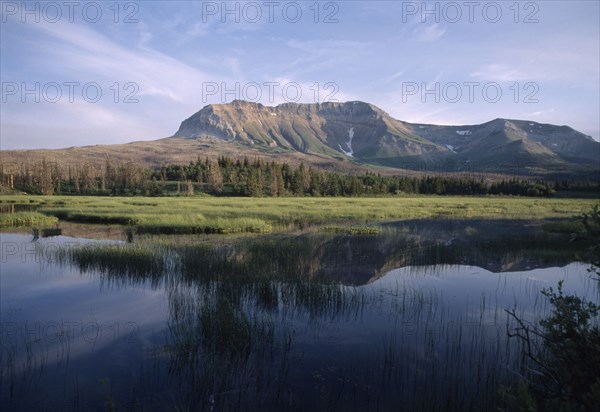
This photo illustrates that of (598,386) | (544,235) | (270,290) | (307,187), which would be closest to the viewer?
(598,386)

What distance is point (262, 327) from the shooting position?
11750 mm

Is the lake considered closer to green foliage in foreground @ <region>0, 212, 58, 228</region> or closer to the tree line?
green foliage in foreground @ <region>0, 212, 58, 228</region>

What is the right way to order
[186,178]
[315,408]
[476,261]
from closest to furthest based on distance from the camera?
[315,408]
[476,261]
[186,178]

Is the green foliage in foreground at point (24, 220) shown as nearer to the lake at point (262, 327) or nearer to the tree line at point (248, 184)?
the lake at point (262, 327)

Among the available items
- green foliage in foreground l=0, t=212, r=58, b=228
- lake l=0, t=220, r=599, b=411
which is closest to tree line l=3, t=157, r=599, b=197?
green foliage in foreground l=0, t=212, r=58, b=228

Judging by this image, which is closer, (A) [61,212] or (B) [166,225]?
(B) [166,225]

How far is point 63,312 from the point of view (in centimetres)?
1441

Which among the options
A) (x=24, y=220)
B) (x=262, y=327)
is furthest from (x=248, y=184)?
(x=262, y=327)

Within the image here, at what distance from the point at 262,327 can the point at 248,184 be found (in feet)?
292

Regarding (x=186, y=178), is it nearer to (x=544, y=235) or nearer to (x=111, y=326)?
(x=544, y=235)

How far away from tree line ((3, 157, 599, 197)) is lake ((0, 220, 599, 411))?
3051 inches

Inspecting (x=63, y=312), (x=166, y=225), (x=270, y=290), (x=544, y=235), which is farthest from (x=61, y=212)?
(x=544, y=235)

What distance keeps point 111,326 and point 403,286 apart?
39.4ft

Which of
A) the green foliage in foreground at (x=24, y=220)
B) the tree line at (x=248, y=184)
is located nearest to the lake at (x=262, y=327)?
the green foliage in foreground at (x=24, y=220)
